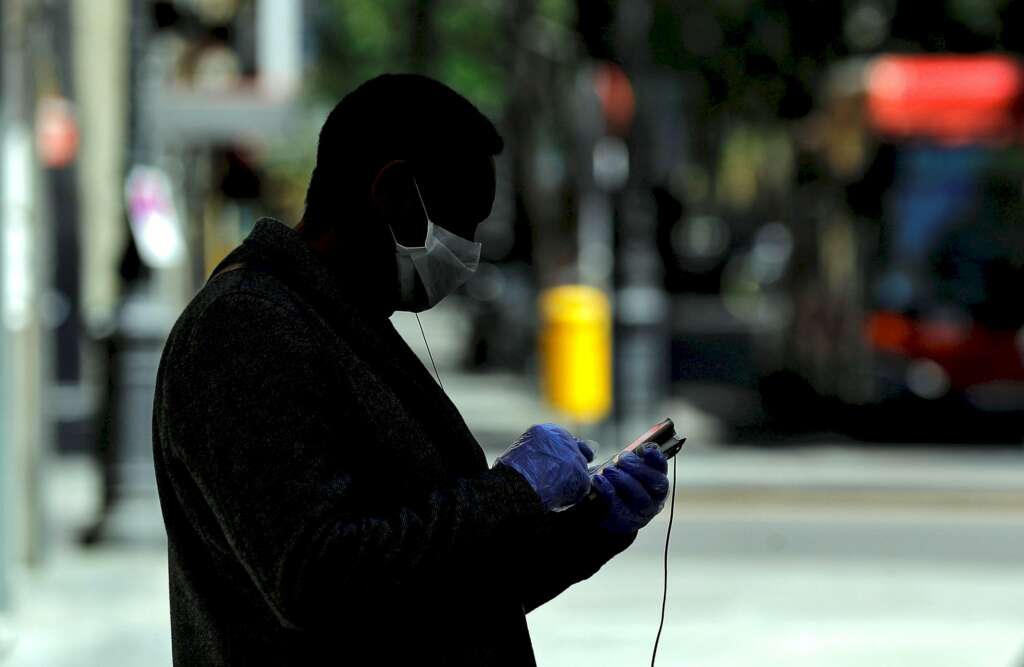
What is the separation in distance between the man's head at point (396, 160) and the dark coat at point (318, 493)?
0.07 metres

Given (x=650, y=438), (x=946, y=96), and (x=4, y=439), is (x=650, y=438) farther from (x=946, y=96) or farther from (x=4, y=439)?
(x=946, y=96)

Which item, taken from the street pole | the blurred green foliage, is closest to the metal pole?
the street pole

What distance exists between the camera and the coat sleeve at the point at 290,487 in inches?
83.3

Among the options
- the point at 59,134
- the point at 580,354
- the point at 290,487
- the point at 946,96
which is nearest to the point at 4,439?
the point at 290,487

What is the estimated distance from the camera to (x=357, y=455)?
2.21 metres

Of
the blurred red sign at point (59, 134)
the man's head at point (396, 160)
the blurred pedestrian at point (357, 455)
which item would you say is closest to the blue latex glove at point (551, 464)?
the blurred pedestrian at point (357, 455)

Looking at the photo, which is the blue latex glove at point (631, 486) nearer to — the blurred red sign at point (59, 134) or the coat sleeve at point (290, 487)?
the coat sleeve at point (290, 487)

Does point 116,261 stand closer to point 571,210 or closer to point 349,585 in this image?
point 349,585

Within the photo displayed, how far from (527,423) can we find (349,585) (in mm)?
16555

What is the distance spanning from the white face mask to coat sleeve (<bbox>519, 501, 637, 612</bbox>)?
319 mm

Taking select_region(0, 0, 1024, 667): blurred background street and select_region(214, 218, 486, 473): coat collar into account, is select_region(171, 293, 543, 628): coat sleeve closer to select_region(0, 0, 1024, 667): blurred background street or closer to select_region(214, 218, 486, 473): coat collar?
select_region(214, 218, 486, 473): coat collar

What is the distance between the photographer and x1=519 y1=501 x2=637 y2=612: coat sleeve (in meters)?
2.42

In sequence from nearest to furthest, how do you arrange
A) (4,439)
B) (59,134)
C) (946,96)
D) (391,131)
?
(391,131) → (4,439) → (946,96) → (59,134)

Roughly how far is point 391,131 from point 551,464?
1.49 ft
